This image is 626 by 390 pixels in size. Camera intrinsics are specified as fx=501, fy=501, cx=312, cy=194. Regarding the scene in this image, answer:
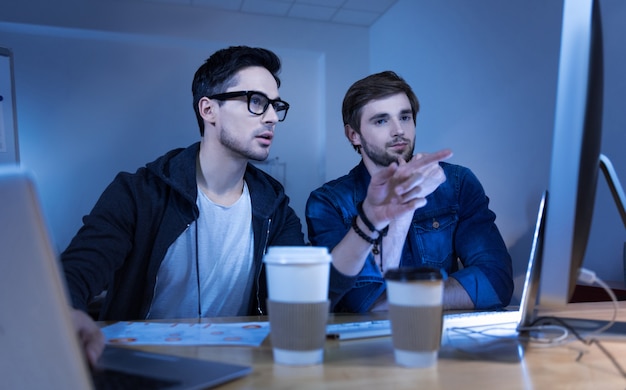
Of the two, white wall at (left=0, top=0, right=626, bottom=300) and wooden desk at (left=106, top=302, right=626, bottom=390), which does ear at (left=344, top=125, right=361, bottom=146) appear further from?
wooden desk at (left=106, top=302, right=626, bottom=390)

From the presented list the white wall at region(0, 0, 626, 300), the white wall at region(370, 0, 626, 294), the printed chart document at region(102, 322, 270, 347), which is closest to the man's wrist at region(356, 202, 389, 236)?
the printed chart document at region(102, 322, 270, 347)

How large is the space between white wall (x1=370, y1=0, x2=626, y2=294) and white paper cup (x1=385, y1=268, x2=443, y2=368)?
1649 millimetres

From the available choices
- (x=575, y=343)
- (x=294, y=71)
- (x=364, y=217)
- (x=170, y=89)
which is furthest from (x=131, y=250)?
(x=294, y=71)

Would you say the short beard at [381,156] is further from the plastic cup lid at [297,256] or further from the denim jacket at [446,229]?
the plastic cup lid at [297,256]

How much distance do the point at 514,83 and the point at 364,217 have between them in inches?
72.8

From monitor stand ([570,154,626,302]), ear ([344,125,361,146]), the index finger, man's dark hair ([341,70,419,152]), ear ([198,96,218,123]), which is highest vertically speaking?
man's dark hair ([341,70,419,152])

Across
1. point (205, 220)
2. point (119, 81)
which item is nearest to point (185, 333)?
point (205, 220)

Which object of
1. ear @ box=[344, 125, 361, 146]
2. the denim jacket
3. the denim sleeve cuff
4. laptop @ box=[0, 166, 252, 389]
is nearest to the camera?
laptop @ box=[0, 166, 252, 389]

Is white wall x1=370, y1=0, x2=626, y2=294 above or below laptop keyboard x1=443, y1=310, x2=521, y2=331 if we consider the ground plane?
above

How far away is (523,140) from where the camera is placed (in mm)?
2531

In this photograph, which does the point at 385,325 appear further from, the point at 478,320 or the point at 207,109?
the point at 207,109

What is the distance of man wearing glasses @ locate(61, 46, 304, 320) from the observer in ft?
4.65

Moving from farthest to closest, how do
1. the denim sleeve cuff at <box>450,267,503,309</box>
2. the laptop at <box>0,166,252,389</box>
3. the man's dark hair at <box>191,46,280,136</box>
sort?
the man's dark hair at <box>191,46,280,136</box> → the denim sleeve cuff at <box>450,267,503,309</box> → the laptop at <box>0,166,252,389</box>

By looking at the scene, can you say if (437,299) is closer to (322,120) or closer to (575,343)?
(575,343)
